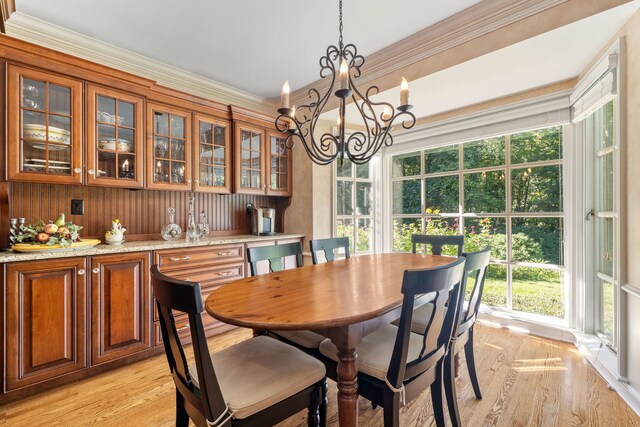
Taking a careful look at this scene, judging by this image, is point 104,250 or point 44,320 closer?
point 44,320

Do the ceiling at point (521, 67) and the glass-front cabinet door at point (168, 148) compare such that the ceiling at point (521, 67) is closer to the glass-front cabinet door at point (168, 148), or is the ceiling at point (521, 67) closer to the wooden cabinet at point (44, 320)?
the glass-front cabinet door at point (168, 148)

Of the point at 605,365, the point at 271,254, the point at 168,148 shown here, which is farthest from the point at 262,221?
the point at 605,365

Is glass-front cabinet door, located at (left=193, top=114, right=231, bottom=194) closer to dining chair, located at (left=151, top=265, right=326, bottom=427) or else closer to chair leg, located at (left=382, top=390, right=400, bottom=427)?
dining chair, located at (left=151, top=265, right=326, bottom=427)

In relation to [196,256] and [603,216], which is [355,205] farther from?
[603,216]

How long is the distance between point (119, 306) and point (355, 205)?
272cm

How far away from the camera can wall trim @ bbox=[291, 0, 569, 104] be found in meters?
1.92

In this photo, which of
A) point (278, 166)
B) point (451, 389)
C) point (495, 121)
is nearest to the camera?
point (451, 389)

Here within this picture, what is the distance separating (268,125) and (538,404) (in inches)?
131

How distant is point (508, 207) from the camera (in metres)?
3.18

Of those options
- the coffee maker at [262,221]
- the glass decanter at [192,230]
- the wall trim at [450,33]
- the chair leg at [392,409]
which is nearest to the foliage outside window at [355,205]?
the coffee maker at [262,221]

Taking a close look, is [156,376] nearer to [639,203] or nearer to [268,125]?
[268,125]

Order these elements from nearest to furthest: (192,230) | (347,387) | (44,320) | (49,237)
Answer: (347,387)
(44,320)
(49,237)
(192,230)

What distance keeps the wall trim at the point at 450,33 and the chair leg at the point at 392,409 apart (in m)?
2.27

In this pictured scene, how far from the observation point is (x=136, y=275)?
2.39 m
